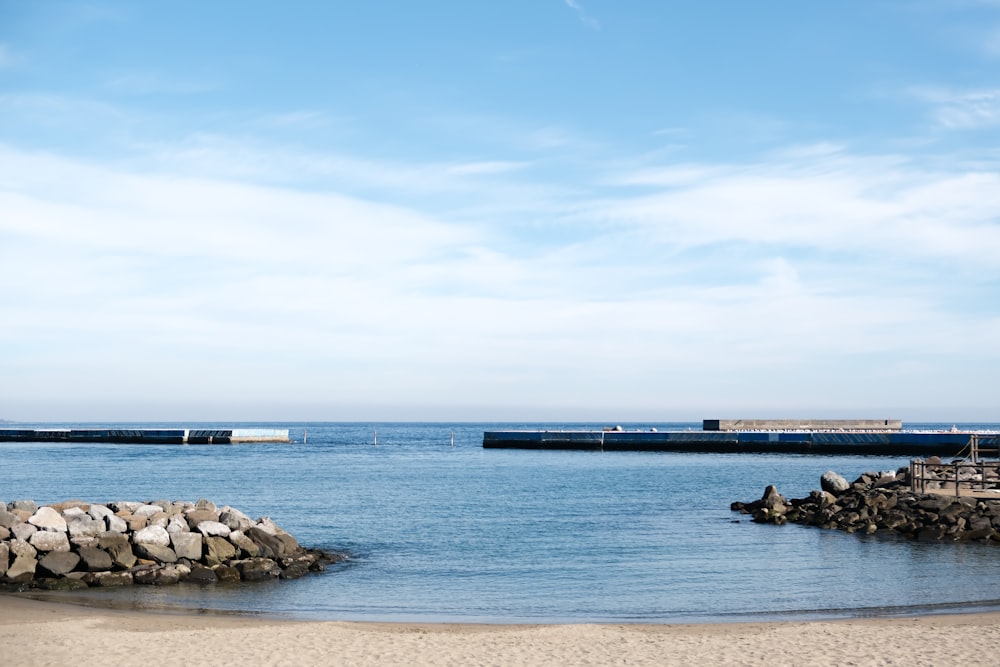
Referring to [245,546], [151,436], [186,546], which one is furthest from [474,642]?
[151,436]

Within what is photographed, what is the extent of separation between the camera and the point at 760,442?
306 feet

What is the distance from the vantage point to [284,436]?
5015 inches

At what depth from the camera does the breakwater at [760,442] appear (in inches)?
3201

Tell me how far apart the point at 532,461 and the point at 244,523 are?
5924cm

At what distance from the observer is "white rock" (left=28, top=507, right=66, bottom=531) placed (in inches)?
876

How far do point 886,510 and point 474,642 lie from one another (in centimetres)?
2075

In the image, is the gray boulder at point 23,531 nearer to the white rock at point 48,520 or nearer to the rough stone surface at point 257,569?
the white rock at point 48,520

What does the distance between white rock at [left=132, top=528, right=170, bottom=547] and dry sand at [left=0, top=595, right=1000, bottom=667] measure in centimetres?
458

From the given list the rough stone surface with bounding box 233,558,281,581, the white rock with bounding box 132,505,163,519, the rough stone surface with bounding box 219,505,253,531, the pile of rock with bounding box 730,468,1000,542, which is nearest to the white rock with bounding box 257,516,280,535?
the rough stone surface with bounding box 219,505,253,531

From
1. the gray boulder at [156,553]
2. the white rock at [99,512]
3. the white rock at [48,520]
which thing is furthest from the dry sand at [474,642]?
the white rock at [99,512]

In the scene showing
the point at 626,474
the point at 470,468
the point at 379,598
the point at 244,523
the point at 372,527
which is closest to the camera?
the point at 379,598

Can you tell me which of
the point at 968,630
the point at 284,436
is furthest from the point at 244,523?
the point at 284,436

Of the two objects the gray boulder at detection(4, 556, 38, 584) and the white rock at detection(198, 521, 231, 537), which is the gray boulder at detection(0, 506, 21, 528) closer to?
the gray boulder at detection(4, 556, 38, 584)

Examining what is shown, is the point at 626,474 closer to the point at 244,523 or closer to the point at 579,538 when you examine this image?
the point at 579,538
